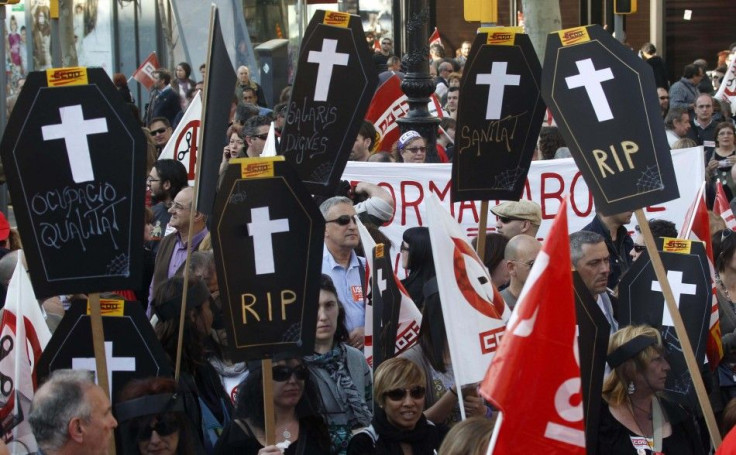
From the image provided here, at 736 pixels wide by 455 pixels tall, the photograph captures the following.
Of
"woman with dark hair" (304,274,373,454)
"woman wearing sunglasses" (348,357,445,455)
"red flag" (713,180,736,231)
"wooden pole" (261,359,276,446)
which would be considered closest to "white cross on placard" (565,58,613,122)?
"woman wearing sunglasses" (348,357,445,455)

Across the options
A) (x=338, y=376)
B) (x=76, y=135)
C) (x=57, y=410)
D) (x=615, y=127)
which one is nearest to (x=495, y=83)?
(x=615, y=127)

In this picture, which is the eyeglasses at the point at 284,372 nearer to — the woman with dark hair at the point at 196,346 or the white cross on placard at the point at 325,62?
the woman with dark hair at the point at 196,346

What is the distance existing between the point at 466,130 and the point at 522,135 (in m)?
0.26

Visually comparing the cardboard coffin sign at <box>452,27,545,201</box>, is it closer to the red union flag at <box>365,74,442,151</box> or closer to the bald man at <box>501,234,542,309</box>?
the bald man at <box>501,234,542,309</box>

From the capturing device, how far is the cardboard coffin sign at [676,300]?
18.6 feet

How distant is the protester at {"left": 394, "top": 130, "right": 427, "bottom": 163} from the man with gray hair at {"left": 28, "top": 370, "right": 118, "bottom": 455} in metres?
6.06

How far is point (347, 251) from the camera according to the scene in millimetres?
7008

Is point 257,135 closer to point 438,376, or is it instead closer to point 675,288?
point 438,376

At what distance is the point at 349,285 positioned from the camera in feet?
22.9

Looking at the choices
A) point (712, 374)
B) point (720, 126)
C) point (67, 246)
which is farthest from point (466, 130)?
point (720, 126)

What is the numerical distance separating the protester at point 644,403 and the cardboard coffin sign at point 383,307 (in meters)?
A: 0.94

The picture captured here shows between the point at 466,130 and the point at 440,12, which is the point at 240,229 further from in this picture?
the point at 440,12

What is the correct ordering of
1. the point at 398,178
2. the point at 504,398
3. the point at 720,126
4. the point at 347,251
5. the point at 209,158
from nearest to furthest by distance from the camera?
the point at 504,398
the point at 209,158
the point at 347,251
the point at 398,178
the point at 720,126

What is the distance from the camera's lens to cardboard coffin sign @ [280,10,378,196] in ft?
20.4
